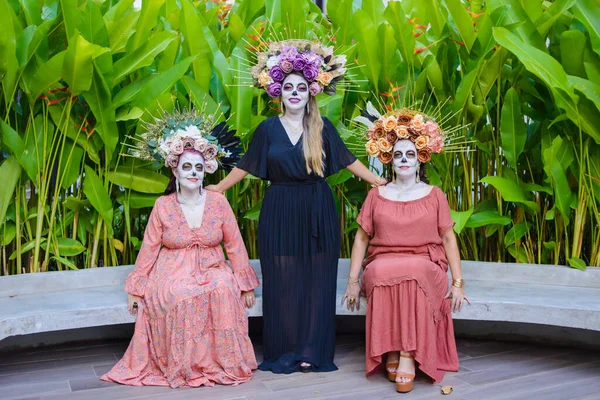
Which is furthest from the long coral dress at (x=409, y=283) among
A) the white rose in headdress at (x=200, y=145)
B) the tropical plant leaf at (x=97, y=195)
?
the tropical plant leaf at (x=97, y=195)

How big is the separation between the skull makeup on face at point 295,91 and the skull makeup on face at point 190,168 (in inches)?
14.9

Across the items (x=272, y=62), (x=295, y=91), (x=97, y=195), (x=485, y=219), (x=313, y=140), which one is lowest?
(x=485, y=219)

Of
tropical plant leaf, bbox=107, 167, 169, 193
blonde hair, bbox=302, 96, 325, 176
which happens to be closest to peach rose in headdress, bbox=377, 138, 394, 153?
blonde hair, bbox=302, 96, 325, 176

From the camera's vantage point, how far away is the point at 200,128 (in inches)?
103

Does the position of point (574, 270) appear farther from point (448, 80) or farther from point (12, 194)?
point (12, 194)

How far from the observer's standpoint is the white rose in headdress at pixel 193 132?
2555mm

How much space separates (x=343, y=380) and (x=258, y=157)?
0.87m

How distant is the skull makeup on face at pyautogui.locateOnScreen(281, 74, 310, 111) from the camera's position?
8.39 ft

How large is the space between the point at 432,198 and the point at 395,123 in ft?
1.01

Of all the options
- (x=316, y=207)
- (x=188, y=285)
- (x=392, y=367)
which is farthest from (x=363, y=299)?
(x=188, y=285)

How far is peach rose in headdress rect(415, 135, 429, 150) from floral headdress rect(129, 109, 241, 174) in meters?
0.70

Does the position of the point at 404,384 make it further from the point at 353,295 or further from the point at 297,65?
the point at 297,65

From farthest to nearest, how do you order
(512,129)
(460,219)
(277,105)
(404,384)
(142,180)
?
1. (277,105)
2. (142,180)
3. (512,129)
4. (460,219)
5. (404,384)

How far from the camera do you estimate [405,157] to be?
2582mm
